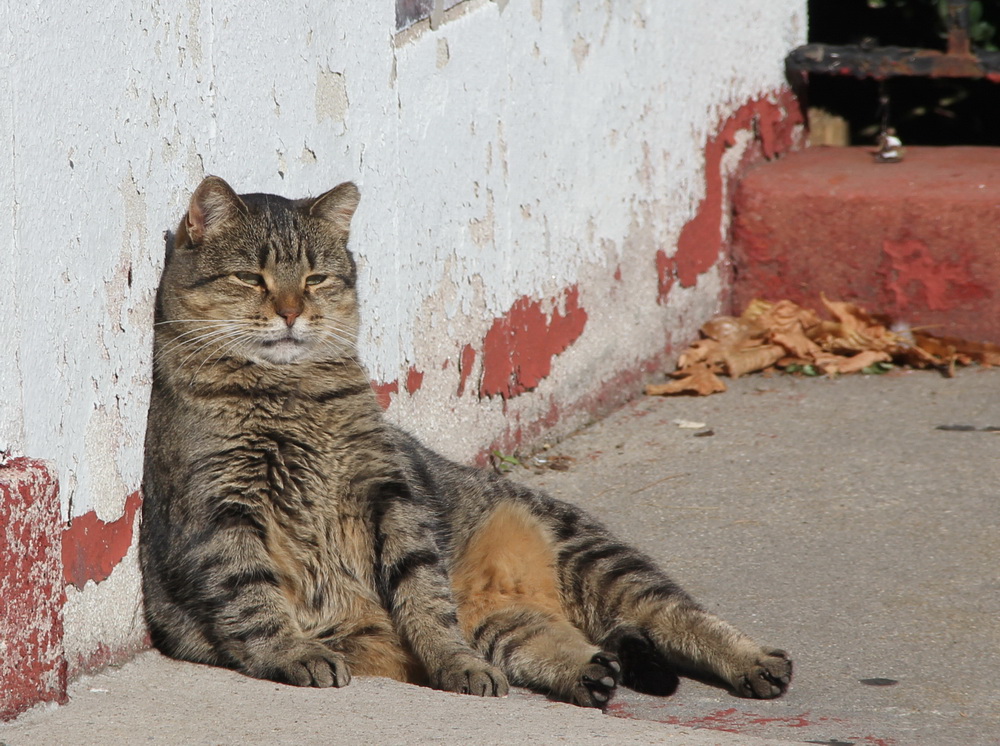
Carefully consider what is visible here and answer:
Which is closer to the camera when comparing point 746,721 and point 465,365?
point 746,721

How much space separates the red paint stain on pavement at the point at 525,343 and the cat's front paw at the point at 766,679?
1910mm

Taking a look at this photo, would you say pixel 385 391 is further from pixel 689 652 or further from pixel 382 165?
pixel 689 652

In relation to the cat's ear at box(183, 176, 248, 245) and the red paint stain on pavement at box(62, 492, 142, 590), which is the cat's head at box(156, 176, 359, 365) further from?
the red paint stain on pavement at box(62, 492, 142, 590)

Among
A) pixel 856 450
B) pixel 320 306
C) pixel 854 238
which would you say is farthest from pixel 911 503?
pixel 320 306

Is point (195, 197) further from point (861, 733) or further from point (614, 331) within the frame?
point (614, 331)

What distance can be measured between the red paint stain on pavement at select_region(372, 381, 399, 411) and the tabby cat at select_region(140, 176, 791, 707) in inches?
20.3

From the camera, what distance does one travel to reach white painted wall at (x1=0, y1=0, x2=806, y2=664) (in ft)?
10.4

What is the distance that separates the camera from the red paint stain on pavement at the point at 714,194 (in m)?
6.50

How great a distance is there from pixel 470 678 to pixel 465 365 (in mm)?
1769

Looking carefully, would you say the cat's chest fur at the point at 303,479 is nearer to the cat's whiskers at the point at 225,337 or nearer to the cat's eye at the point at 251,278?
the cat's whiskers at the point at 225,337

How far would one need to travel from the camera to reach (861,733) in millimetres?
3270

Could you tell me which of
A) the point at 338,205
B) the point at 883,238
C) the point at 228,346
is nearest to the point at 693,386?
the point at 883,238

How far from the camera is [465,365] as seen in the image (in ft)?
16.5

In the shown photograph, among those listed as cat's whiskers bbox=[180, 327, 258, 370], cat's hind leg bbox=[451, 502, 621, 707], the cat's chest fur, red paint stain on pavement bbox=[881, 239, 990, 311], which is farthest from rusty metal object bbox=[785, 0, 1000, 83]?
cat's whiskers bbox=[180, 327, 258, 370]
